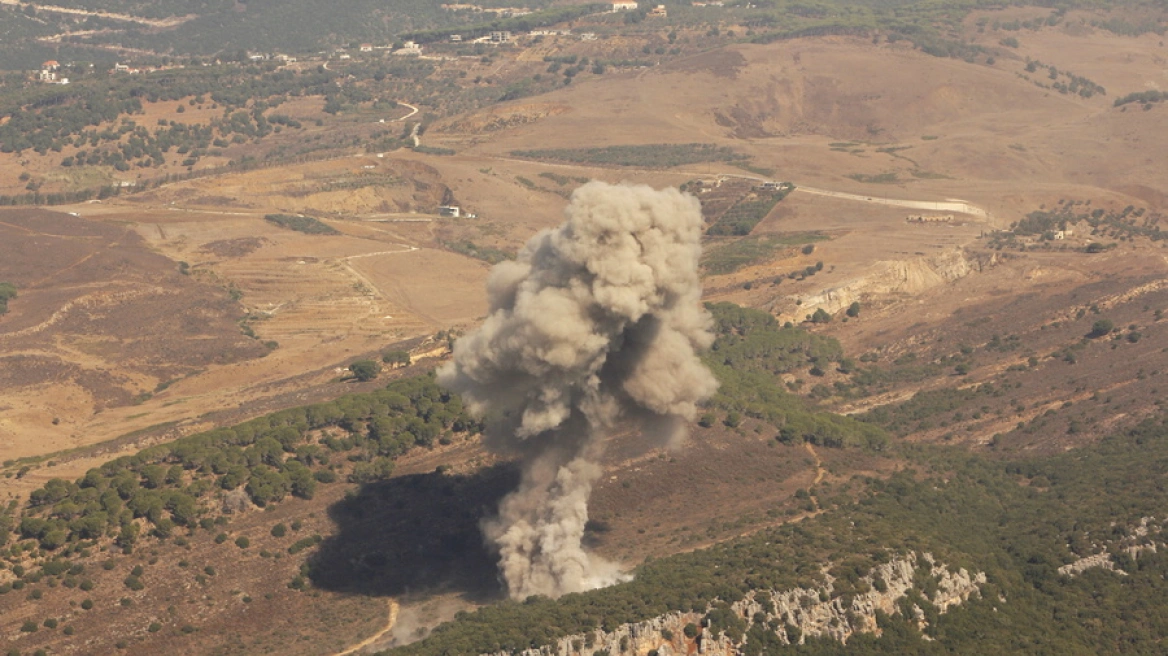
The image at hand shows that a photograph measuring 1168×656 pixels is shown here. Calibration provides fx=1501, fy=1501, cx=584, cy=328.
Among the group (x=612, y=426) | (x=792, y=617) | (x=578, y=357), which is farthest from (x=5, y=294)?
(x=792, y=617)

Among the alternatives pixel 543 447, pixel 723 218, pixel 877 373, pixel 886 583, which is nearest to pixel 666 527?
pixel 543 447

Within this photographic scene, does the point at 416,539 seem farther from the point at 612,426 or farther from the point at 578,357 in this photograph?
the point at 578,357

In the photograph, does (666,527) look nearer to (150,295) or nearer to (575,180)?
(150,295)

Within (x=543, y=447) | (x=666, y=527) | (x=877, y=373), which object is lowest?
(x=877, y=373)

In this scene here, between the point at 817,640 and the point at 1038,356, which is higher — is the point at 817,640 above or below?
above

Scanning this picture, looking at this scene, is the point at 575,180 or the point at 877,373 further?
the point at 575,180

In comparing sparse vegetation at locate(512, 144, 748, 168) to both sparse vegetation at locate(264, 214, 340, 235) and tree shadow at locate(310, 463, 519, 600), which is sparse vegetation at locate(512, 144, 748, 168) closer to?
sparse vegetation at locate(264, 214, 340, 235)

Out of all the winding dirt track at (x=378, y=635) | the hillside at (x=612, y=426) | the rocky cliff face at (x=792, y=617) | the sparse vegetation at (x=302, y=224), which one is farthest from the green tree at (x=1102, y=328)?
the sparse vegetation at (x=302, y=224)
